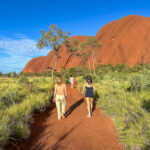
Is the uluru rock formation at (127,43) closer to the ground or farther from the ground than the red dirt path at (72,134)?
farther from the ground

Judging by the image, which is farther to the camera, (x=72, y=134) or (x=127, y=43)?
(x=127, y=43)

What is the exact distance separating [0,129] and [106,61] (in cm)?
5321

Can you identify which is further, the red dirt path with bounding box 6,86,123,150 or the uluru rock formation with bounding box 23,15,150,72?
the uluru rock formation with bounding box 23,15,150,72

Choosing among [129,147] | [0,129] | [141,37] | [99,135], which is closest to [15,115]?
[0,129]

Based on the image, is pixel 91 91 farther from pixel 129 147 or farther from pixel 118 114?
A: pixel 129 147

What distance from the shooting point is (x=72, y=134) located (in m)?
3.67

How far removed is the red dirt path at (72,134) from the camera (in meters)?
3.08

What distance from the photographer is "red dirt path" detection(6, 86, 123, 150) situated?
10.1ft

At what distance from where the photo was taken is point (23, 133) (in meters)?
3.24

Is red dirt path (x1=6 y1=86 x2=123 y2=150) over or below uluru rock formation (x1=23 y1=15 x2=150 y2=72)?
below

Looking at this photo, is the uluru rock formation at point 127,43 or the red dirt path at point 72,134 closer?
the red dirt path at point 72,134

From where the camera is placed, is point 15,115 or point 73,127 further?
point 73,127

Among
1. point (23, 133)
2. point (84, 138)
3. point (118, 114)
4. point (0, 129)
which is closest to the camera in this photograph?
point (0, 129)

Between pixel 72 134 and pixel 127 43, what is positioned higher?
pixel 127 43
